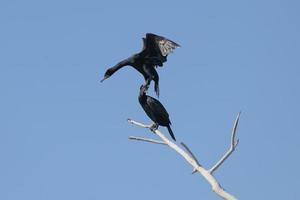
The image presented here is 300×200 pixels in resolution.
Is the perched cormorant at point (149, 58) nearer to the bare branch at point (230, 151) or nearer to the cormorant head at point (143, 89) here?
the cormorant head at point (143, 89)

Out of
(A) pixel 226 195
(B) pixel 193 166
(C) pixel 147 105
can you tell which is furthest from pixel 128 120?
(A) pixel 226 195

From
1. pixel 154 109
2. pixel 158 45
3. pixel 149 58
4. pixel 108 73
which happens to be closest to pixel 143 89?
pixel 154 109

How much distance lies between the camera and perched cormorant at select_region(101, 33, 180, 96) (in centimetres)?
1838

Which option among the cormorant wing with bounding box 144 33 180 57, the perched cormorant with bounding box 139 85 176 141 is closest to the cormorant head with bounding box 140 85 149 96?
the perched cormorant with bounding box 139 85 176 141

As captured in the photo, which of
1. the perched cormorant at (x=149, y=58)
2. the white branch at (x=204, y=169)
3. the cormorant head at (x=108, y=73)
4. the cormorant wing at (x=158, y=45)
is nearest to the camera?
the white branch at (x=204, y=169)

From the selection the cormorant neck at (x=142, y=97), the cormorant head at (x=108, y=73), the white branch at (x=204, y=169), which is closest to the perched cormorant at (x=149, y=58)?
the cormorant head at (x=108, y=73)

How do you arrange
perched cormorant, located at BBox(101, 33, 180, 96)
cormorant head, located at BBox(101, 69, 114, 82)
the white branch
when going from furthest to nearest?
1. cormorant head, located at BBox(101, 69, 114, 82)
2. perched cormorant, located at BBox(101, 33, 180, 96)
3. the white branch

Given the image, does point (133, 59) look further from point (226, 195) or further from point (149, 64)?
point (226, 195)

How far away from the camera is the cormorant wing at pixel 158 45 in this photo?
719 inches

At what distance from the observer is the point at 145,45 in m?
18.7

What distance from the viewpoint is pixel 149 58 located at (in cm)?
1862

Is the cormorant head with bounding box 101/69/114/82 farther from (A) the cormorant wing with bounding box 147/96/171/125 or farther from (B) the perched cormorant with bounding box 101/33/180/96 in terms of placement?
(A) the cormorant wing with bounding box 147/96/171/125

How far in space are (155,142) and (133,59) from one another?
8.78 feet

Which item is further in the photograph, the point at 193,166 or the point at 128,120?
the point at 128,120
